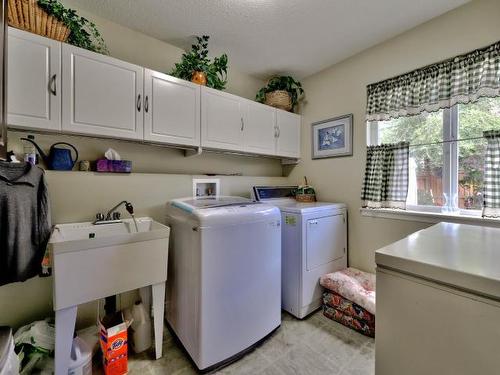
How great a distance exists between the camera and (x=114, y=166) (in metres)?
1.78

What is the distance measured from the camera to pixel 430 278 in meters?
0.61

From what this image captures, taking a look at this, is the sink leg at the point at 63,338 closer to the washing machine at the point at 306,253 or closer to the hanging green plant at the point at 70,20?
the washing machine at the point at 306,253

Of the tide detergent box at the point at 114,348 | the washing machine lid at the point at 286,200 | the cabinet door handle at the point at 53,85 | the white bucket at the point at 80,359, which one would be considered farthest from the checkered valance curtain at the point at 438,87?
the white bucket at the point at 80,359

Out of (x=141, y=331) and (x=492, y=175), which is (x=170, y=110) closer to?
(x=141, y=331)

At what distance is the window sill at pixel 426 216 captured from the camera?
5.27 feet

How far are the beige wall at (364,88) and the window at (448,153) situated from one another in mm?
300

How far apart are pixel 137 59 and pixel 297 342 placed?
274cm

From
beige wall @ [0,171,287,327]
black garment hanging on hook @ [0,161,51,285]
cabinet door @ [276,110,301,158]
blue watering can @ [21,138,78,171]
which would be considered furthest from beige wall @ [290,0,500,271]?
black garment hanging on hook @ [0,161,51,285]

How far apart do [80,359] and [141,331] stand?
0.37 metres

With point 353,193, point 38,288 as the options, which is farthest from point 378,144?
point 38,288

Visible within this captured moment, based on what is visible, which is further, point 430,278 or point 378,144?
point 378,144

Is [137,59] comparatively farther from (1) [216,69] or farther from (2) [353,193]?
(2) [353,193]

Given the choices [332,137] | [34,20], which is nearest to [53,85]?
Answer: [34,20]

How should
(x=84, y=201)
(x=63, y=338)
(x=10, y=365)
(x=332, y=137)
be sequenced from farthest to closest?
(x=332, y=137) → (x=84, y=201) → (x=63, y=338) → (x=10, y=365)
